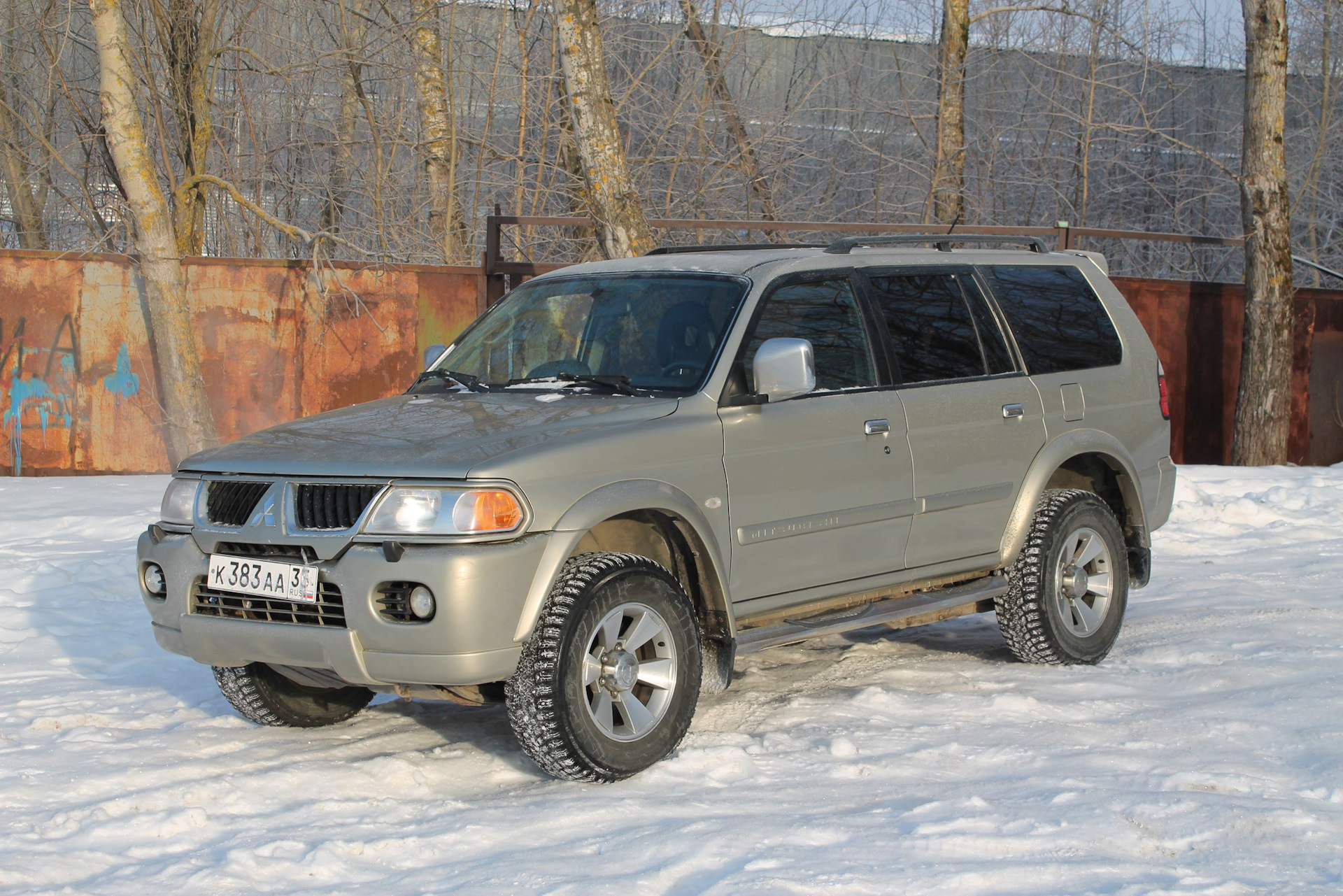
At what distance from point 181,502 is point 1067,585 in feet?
12.6

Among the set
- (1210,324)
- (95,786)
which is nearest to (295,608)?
(95,786)

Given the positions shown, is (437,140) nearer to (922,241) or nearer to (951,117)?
(951,117)

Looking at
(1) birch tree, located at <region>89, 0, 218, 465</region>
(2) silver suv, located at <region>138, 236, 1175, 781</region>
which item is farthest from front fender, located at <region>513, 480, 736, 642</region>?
(1) birch tree, located at <region>89, 0, 218, 465</region>

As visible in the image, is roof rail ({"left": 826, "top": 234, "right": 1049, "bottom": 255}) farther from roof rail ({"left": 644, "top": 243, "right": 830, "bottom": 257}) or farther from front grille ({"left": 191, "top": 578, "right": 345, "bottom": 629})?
front grille ({"left": 191, "top": 578, "right": 345, "bottom": 629})

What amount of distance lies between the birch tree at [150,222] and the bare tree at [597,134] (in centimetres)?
343

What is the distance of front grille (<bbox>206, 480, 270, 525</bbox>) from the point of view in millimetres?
4512

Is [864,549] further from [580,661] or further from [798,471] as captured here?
[580,661]

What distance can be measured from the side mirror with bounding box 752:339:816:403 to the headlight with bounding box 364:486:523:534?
3.71 ft

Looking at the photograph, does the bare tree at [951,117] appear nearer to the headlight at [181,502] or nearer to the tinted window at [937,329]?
the tinted window at [937,329]

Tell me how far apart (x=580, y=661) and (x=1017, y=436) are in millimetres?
2534

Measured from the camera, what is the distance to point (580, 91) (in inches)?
389

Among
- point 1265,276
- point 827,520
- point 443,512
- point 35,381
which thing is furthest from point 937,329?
point 1265,276

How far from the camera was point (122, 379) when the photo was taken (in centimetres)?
1112

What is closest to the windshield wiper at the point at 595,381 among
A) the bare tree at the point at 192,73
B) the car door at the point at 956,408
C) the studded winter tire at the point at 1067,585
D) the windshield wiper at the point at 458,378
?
the windshield wiper at the point at 458,378
